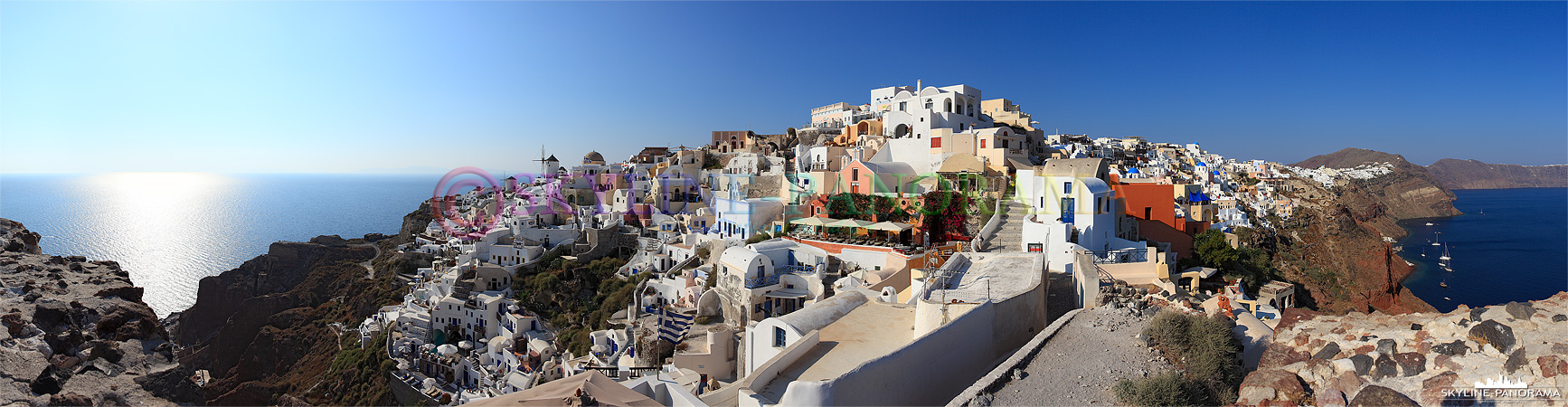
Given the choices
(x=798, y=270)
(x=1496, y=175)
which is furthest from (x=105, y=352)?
(x=1496, y=175)

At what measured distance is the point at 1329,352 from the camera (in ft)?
12.8

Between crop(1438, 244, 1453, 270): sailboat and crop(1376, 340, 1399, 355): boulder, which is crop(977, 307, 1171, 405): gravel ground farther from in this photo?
crop(1438, 244, 1453, 270): sailboat

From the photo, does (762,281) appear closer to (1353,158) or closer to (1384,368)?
(1384,368)

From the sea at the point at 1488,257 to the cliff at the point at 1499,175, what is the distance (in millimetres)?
96502

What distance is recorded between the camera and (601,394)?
14.4 ft

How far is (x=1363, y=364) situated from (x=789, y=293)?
510 inches

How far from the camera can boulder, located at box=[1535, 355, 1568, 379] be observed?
9.96 ft

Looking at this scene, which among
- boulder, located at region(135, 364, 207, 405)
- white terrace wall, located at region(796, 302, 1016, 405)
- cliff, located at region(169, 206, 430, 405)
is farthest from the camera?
cliff, located at region(169, 206, 430, 405)

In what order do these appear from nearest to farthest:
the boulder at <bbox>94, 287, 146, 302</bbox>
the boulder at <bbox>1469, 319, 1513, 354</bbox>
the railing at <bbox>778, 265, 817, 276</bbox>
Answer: the boulder at <bbox>1469, 319, 1513, 354</bbox>
the boulder at <bbox>94, 287, 146, 302</bbox>
the railing at <bbox>778, 265, 817, 276</bbox>

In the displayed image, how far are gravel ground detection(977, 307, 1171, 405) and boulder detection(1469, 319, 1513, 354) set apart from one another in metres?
1.76

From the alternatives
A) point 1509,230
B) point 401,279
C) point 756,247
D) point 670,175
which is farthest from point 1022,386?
point 1509,230

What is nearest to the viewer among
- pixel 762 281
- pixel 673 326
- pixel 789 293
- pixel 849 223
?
pixel 673 326

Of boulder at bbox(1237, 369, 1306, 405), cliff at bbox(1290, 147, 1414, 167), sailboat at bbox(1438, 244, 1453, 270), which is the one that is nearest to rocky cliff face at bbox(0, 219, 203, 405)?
boulder at bbox(1237, 369, 1306, 405)

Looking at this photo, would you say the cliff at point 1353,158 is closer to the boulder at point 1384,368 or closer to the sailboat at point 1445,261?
the sailboat at point 1445,261
